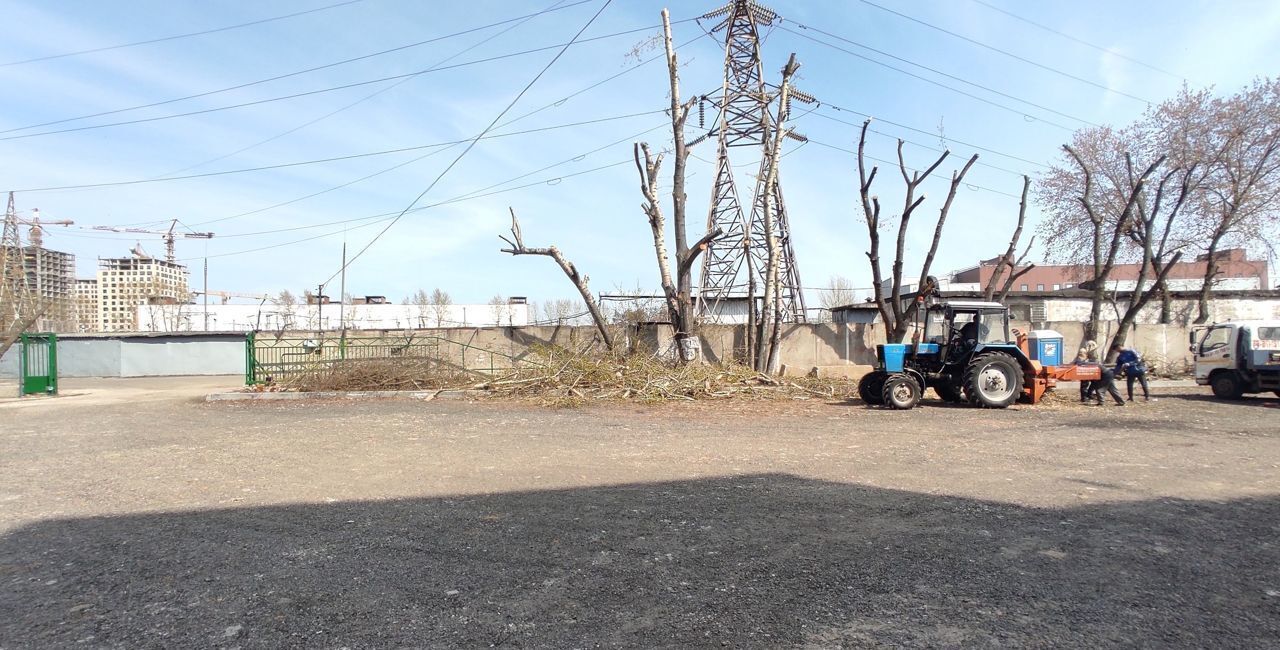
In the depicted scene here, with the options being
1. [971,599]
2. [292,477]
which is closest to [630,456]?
[292,477]

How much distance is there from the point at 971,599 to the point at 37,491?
887 cm

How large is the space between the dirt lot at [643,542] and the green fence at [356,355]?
9207 mm

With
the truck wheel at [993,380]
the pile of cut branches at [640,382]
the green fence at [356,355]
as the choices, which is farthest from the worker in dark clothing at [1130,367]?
the green fence at [356,355]

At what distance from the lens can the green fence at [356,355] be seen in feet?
65.1

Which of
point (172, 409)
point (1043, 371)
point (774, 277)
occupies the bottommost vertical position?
point (172, 409)

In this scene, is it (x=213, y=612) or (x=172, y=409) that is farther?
(x=172, y=409)

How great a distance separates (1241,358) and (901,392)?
9.34m

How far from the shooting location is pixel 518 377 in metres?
18.7

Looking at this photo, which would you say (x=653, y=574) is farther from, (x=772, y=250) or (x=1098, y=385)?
(x=772, y=250)

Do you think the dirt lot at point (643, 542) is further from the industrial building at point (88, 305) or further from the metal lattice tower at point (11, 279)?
the industrial building at point (88, 305)

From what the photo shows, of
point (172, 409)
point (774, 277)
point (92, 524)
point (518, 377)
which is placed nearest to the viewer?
point (92, 524)

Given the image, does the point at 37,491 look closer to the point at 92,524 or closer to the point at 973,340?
the point at 92,524

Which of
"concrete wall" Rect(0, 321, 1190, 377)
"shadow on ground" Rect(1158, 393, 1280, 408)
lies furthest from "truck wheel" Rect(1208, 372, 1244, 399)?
"concrete wall" Rect(0, 321, 1190, 377)

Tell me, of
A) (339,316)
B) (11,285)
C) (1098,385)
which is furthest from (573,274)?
(339,316)
